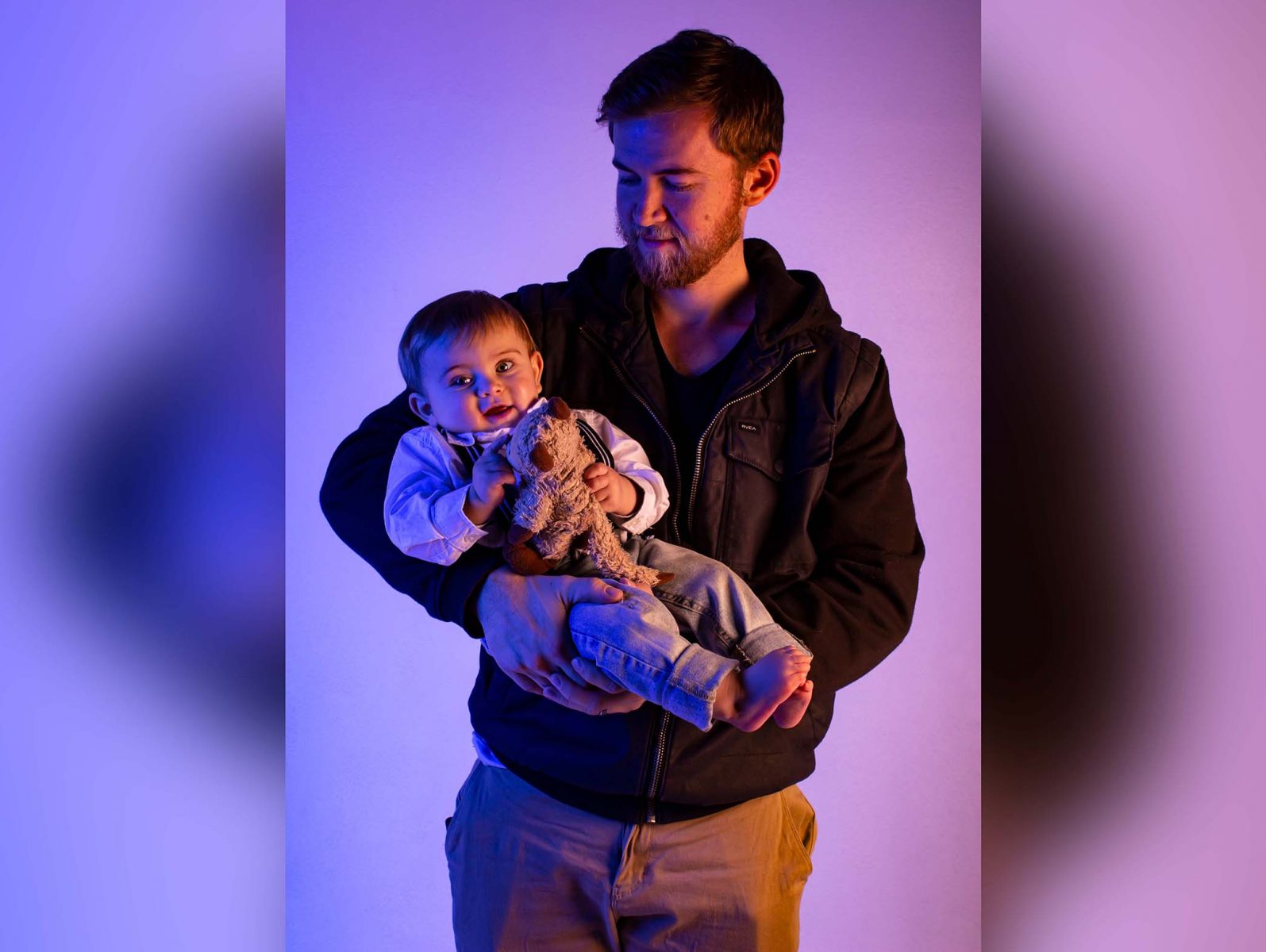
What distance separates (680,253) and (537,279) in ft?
3.86

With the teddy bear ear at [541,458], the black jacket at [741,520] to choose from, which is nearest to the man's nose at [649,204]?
the black jacket at [741,520]

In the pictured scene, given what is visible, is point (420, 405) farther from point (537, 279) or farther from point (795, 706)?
point (537, 279)

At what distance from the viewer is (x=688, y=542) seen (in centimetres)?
206

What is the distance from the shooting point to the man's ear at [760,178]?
2.17 m

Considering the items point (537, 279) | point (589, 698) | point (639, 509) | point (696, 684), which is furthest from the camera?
point (537, 279)

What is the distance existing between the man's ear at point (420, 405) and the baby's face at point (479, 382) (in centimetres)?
6

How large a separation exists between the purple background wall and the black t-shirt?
1153 millimetres

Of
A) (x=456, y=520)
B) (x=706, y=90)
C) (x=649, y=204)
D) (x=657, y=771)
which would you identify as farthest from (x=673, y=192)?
(x=657, y=771)
